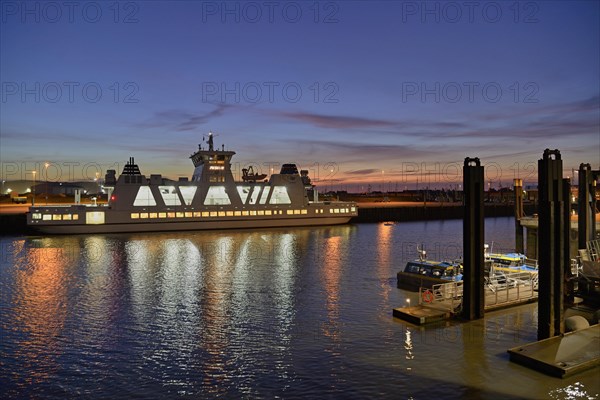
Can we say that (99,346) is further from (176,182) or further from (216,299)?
(176,182)

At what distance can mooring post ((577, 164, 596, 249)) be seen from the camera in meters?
19.1

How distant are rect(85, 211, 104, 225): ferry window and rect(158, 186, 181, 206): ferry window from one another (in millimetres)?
7014

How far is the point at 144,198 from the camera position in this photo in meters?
51.8

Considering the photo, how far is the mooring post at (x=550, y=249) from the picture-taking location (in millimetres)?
12586

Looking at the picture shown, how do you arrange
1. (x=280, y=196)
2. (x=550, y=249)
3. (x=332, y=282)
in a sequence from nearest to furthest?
(x=550, y=249) < (x=332, y=282) < (x=280, y=196)

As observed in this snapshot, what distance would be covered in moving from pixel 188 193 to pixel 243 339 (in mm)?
41926

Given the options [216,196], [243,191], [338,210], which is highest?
[243,191]

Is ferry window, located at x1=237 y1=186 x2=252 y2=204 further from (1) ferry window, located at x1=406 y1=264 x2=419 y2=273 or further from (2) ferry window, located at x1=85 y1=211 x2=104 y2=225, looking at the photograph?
A: (1) ferry window, located at x1=406 y1=264 x2=419 y2=273

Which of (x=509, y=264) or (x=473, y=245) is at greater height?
(x=473, y=245)

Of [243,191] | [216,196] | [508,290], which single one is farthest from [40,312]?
[243,191]

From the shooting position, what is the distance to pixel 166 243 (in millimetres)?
41469

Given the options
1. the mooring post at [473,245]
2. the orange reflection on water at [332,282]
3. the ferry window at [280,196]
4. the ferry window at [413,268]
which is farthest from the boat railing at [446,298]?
the ferry window at [280,196]

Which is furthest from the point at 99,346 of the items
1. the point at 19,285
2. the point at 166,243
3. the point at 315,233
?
the point at 315,233

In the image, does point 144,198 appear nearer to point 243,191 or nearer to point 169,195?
point 169,195
